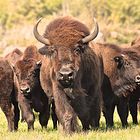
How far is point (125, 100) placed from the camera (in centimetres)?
1421

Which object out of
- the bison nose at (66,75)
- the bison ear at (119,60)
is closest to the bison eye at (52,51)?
the bison nose at (66,75)

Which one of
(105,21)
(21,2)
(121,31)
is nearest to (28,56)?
(121,31)

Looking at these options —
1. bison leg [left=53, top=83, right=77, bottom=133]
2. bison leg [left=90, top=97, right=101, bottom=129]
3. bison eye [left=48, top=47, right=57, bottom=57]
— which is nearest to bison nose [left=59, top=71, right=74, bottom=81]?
bison eye [left=48, top=47, right=57, bottom=57]

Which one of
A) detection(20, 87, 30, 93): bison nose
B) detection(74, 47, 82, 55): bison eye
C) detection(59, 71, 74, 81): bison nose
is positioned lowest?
detection(20, 87, 30, 93): bison nose

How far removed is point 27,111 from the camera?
13.2 metres

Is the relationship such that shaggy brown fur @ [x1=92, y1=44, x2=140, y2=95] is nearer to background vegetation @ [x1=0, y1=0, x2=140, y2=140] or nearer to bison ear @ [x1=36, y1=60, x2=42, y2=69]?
bison ear @ [x1=36, y1=60, x2=42, y2=69]

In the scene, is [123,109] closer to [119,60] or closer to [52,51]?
[119,60]

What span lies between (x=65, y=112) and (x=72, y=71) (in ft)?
4.12

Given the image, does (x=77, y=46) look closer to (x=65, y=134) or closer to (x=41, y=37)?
(x=41, y=37)

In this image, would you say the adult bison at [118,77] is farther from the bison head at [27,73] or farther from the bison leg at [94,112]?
the bison head at [27,73]

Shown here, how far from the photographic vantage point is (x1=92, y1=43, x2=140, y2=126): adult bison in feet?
46.1

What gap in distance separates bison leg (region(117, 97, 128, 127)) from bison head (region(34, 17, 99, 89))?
10.2 ft

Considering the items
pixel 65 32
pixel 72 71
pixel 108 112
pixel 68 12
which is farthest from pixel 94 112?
pixel 68 12

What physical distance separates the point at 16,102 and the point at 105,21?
4987cm
